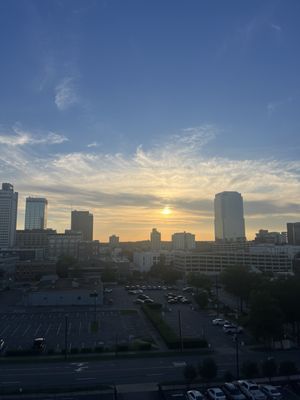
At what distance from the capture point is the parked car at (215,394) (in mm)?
21031

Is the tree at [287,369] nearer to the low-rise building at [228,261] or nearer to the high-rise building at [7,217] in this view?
the low-rise building at [228,261]

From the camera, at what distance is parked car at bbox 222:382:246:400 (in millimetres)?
21312

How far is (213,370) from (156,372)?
4.97m

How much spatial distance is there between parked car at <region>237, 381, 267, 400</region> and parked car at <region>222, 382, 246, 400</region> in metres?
0.26

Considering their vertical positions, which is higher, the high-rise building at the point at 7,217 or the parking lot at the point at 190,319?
the high-rise building at the point at 7,217

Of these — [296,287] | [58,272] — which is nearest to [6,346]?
[296,287]

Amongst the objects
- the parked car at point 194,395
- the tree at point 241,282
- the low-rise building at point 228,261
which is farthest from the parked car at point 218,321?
the low-rise building at point 228,261

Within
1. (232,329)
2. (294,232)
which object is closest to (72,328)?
(232,329)

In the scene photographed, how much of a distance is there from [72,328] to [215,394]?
24043mm

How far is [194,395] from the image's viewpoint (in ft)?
69.7

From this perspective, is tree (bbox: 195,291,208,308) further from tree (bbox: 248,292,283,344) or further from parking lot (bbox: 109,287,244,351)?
tree (bbox: 248,292,283,344)

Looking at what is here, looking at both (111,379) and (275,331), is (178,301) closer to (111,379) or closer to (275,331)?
(275,331)

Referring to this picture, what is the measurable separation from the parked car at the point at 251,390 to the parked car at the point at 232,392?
0.86ft

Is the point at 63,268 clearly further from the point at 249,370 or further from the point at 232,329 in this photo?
the point at 249,370
